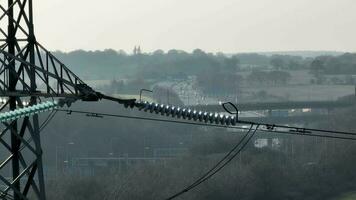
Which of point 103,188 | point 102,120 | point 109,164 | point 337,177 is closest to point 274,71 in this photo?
point 102,120

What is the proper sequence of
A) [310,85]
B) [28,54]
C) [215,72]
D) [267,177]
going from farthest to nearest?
[215,72]
[310,85]
[267,177]
[28,54]

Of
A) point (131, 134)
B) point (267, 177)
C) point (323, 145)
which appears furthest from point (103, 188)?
point (131, 134)

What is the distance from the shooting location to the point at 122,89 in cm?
16562

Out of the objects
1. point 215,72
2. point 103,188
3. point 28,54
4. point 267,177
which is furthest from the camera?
point 215,72

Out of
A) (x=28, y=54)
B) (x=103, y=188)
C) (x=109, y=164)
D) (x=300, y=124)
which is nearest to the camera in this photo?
(x=28, y=54)

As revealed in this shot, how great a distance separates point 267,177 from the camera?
7662cm

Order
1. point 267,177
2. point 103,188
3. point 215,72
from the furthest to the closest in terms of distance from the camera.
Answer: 1. point 215,72
2. point 267,177
3. point 103,188

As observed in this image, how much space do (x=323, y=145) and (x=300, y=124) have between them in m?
42.0

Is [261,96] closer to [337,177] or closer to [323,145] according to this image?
[323,145]

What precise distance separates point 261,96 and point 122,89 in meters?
17.9

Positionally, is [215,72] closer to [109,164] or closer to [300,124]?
[300,124]

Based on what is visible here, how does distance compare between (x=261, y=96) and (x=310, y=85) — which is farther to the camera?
(x=310, y=85)

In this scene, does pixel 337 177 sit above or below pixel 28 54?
below

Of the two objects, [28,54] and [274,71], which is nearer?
[28,54]
